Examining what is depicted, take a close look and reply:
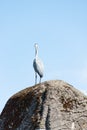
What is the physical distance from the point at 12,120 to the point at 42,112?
33.2 inches

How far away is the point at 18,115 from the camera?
9180mm

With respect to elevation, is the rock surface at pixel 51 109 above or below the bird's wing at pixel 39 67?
below

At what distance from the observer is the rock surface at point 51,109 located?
8703 millimetres

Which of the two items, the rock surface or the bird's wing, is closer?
the rock surface

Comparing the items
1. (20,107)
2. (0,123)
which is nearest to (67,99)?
(20,107)

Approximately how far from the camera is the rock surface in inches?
343

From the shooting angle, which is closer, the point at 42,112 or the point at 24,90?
the point at 42,112

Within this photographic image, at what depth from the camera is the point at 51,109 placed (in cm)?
873

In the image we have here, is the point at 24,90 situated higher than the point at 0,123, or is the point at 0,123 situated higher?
the point at 24,90

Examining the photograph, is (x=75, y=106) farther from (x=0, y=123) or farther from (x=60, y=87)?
(x=0, y=123)

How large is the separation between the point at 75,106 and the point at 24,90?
1173mm

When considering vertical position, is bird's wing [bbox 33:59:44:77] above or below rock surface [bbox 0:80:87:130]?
above

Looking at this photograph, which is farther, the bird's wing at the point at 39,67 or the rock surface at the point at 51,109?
the bird's wing at the point at 39,67

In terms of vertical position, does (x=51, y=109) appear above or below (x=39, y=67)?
below
